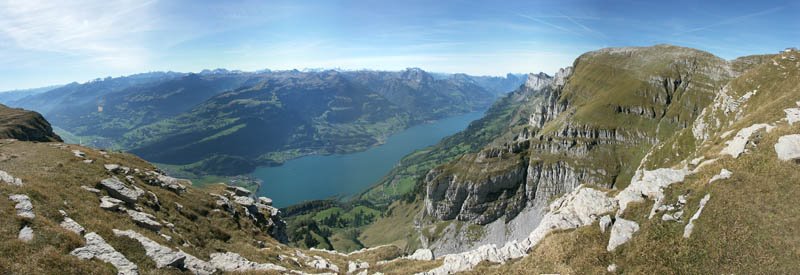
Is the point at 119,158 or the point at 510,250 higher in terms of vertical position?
the point at 119,158

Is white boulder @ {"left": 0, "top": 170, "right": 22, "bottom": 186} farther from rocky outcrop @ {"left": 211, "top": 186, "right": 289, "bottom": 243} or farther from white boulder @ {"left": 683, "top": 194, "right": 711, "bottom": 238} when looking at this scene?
white boulder @ {"left": 683, "top": 194, "right": 711, "bottom": 238}

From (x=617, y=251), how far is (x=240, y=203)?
60.2 meters

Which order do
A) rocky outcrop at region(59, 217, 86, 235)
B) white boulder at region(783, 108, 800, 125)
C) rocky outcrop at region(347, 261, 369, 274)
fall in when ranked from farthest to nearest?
rocky outcrop at region(347, 261, 369, 274), white boulder at region(783, 108, 800, 125), rocky outcrop at region(59, 217, 86, 235)

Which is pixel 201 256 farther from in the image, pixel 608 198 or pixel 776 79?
pixel 776 79

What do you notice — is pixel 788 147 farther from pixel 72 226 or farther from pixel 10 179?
pixel 10 179

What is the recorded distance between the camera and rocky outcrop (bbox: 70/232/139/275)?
2264cm

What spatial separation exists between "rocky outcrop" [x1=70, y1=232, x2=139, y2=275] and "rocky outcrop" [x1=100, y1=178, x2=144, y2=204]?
1387 cm

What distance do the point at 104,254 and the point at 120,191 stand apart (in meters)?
17.5

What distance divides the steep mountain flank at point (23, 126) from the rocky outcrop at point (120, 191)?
86.1 metres

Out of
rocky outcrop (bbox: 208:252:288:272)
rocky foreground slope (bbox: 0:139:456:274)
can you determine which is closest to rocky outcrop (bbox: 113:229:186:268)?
rocky foreground slope (bbox: 0:139:456:274)

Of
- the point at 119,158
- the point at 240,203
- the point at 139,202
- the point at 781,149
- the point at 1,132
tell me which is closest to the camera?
the point at 781,149

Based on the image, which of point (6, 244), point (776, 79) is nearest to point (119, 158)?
point (6, 244)

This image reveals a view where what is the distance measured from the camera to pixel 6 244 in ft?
67.8

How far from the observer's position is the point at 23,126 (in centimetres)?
10469
